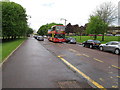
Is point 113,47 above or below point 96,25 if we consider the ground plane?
below

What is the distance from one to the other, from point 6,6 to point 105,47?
2596 cm

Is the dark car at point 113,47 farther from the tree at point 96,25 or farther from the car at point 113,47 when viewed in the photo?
the tree at point 96,25

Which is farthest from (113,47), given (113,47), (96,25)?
(96,25)

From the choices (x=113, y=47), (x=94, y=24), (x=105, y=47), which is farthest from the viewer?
(x=94, y=24)

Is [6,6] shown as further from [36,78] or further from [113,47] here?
[36,78]

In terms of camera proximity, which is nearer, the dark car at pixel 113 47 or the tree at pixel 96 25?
the dark car at pixel 113 47

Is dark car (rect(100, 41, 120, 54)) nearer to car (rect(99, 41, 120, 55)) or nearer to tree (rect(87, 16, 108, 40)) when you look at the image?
car (rect(99, 41, 120, 55))

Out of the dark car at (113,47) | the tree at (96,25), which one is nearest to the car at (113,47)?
the dark car at (113,47)

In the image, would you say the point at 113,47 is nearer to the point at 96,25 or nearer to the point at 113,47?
the point at 113,47

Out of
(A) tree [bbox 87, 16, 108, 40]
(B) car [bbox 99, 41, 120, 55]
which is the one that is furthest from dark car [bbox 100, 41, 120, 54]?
(A) tree [bbox 87, 16, 108, 40]

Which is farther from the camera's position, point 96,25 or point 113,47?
point 96,25

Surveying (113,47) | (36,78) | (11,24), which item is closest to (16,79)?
(36,78)

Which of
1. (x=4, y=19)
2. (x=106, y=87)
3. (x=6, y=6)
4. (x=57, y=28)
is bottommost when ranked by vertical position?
(x=106, y=87)

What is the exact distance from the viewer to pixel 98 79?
215 inches
